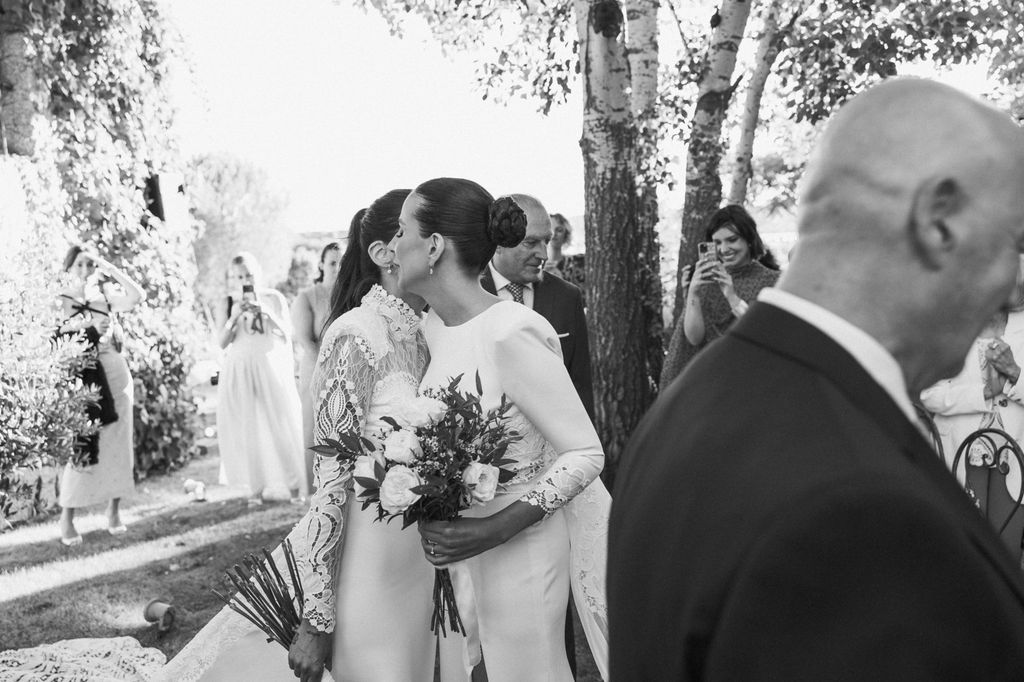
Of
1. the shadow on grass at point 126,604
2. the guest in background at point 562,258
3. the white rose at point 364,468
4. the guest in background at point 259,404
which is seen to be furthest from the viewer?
the guest in background at point 259,404

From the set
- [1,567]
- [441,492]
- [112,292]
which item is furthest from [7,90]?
[441,492]

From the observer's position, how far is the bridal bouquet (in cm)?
276

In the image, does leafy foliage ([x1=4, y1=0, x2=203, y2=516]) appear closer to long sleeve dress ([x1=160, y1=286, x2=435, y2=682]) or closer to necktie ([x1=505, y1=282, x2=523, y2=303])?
necktie ([x1=505, y1=282, x2=523, y2=303])

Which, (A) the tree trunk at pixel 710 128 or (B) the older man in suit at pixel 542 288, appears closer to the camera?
(B) the older man in suit at pixel 542 288

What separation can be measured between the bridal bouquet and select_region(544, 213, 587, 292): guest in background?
15.7 feet

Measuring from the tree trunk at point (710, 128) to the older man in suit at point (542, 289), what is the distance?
6.89 ft

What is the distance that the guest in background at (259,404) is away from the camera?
10.2m

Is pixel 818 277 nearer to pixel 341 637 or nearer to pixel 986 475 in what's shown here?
pixel 341 637

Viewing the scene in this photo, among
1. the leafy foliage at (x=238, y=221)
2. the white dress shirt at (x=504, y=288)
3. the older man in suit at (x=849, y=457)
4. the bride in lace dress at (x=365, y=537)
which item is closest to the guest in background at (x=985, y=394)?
the white dress shirt at (x=504, y=288)

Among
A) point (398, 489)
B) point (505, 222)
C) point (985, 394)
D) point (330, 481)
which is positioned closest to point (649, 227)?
point (985, 394)

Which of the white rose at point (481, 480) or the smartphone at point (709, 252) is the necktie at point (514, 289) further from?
the white rose at point (481, 480)

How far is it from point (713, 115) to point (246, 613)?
5436 millimetres

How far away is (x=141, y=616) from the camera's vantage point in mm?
6531

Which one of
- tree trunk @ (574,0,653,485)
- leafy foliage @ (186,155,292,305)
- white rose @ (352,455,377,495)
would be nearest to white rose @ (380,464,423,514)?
white rose @ (352,455,377,495)
